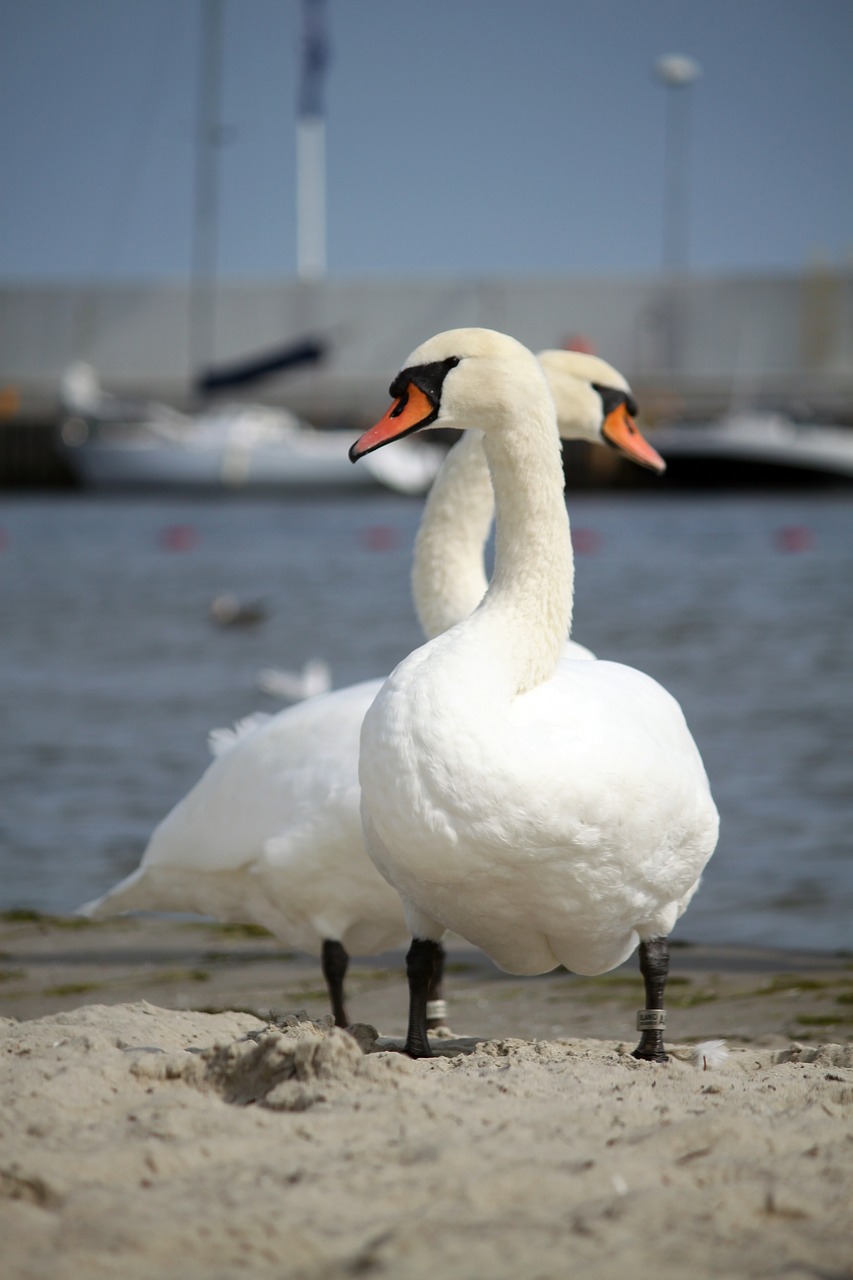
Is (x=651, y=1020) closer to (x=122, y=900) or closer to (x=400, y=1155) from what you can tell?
(x=400, y=1155)

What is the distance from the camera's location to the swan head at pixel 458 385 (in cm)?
387

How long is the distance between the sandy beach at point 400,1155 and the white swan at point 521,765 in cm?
31

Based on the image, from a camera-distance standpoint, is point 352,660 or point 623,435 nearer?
point 623,435

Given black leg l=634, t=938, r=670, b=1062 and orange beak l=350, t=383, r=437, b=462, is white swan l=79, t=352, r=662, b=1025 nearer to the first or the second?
black leg l=634, t=938, r=670, b=1062

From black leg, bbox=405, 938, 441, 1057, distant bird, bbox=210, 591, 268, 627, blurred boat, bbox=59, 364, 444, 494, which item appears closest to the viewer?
black leg, bbox=405, 938, 441, 1057

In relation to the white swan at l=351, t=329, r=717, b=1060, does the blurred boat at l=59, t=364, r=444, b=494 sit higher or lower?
lower

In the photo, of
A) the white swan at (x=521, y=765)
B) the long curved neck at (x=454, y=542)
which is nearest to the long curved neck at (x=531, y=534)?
the white swan at (x=521, y=765)

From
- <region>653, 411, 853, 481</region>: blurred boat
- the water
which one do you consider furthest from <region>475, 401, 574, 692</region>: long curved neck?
<region>653, 411, 853, 481</region>: blurred boat

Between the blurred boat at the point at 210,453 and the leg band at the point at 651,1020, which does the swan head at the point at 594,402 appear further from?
the blurred boat at the point at 210,453

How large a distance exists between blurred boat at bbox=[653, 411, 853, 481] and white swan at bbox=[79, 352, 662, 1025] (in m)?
30.8

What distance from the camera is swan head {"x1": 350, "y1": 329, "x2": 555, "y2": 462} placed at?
152 inches

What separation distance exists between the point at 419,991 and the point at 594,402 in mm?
2290

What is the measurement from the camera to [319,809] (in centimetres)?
444

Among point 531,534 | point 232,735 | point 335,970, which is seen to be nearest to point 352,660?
point 232,735
